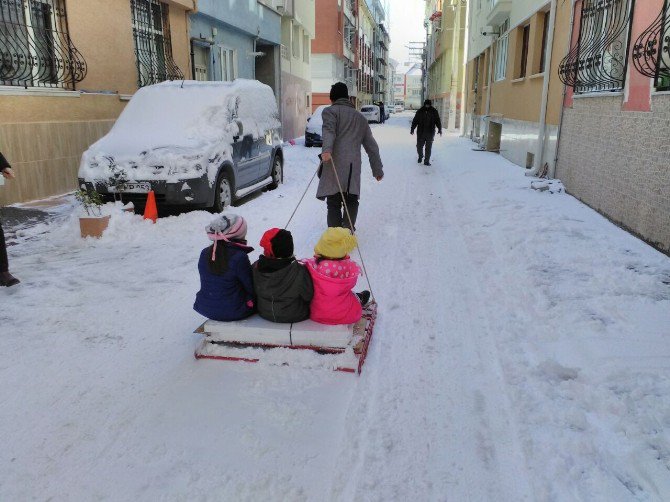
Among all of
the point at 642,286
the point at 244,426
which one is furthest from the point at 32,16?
the point at 642,286

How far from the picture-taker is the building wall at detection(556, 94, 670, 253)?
5949 millimetres

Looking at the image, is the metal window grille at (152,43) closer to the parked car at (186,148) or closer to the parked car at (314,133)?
the parked car at (186,148)

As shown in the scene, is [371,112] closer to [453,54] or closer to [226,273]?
[453,54]

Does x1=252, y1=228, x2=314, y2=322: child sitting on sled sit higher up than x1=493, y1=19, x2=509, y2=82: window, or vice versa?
x1=493, y1=19, x2=509, y2=82: window

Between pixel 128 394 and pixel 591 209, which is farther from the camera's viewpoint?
pixel 591 209

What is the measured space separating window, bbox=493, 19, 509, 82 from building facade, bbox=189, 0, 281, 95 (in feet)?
27.5

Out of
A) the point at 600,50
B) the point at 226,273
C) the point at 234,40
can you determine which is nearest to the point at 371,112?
the point at 234,40

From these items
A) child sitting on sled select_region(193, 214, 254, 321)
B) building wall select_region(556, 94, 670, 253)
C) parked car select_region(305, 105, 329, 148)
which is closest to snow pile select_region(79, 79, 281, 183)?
child sitting on sled select_region(193, 214, 254, 321)

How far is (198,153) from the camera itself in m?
7.45

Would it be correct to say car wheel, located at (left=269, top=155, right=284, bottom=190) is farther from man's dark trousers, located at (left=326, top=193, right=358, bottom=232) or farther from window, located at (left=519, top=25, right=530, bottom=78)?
window, located at (left=519, top=25, right=530, bottom=78)

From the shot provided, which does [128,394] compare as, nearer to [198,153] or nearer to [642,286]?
[642,286]

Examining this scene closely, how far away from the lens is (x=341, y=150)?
246 inches

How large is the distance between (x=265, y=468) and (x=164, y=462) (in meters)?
0.49

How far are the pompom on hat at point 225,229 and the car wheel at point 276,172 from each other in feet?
23.7
